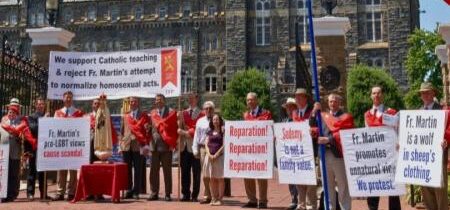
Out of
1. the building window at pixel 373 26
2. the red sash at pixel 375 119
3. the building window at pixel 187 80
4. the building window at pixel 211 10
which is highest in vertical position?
the building window at pixel 211 10

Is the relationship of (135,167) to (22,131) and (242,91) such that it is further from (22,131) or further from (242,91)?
(242,91)

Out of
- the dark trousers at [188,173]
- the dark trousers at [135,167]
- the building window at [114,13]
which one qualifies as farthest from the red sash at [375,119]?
the building window at [114,13]

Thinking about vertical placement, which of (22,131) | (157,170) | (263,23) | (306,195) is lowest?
(306,195)

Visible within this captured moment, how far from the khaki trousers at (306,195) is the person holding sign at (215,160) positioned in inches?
57.5

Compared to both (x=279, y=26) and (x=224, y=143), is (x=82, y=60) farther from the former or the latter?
(x=279, y=26)

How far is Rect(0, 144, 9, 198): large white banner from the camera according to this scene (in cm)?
948

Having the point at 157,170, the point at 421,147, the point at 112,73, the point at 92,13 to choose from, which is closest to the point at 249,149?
the point at 157,170

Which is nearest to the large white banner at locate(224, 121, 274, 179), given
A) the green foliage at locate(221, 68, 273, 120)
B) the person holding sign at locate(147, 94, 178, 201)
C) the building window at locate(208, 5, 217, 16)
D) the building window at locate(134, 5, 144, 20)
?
the person holding sign at locate(147, 94, 178, 201)

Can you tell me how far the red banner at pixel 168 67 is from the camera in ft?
32.4

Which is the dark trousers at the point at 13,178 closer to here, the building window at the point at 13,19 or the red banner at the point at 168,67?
the red banner at the point at 168,67

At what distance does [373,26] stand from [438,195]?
4234 centimetres

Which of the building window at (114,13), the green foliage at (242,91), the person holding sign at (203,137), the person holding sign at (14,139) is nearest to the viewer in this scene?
the person holding sign at (203,137)

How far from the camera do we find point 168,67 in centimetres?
997

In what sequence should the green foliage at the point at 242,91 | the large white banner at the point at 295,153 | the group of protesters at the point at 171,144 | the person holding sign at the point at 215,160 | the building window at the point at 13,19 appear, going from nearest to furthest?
the large white banner at the point at 295,153 → the group of protesters at the point at 171,144 → the person holding sign at the point at 215,160 → the green foliage at the point at 242,91 → the building window at the point at 13,19
